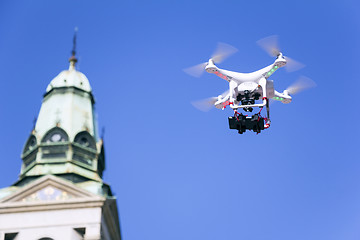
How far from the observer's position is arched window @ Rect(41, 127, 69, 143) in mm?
90000

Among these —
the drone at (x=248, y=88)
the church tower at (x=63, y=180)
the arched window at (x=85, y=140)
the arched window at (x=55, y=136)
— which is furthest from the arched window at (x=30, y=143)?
the drone at (x=248, y=88)

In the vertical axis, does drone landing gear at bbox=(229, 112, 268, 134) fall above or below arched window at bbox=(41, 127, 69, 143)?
below

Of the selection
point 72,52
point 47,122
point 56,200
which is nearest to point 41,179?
point 56,200

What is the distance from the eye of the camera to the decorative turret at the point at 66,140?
3467 inches

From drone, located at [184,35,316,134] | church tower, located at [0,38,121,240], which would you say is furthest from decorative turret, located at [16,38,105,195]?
drone, located at [184,35,316,134]

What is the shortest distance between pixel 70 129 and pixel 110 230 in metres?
9.49

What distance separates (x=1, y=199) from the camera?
Result: 84938mm

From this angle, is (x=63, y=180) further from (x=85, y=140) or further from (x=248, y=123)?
(x=248, y=123)

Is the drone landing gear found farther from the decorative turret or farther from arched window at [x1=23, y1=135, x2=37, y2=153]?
arched window at [x1=23, y1=135, x2=37, y2=153]

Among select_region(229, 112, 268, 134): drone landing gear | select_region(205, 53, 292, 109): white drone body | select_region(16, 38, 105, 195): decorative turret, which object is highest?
select_region(16, 38, 105, 195): decorative turret

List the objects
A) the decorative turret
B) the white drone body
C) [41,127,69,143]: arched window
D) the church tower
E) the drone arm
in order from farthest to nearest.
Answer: [41,127,69,143]: arched window, the decorative turret, the church tower, the drone arm, the white drone body

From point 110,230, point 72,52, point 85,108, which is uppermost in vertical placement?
point 72,52

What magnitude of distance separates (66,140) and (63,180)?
18.5 ft

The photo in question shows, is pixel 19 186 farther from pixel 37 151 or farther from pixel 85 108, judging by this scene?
pixel 85 108
